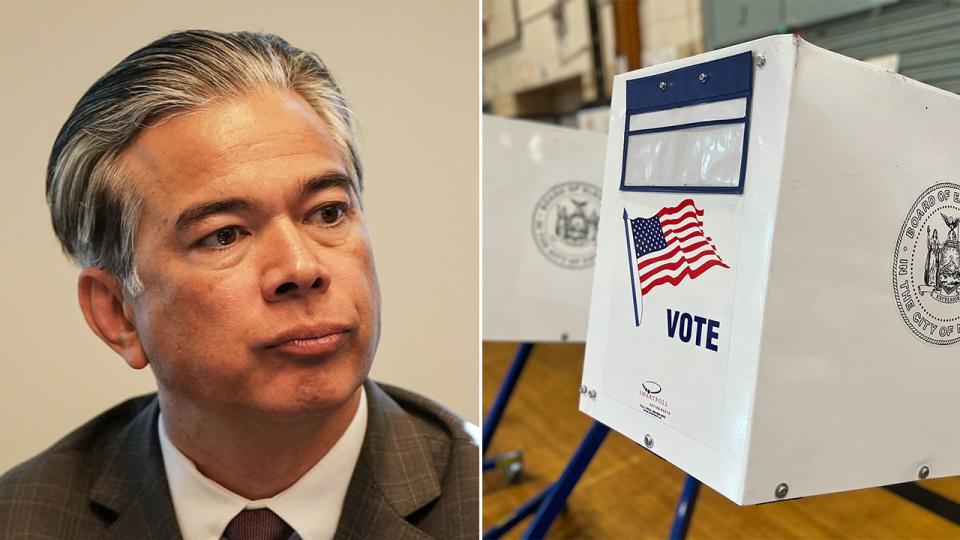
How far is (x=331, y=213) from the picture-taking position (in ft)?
2.29

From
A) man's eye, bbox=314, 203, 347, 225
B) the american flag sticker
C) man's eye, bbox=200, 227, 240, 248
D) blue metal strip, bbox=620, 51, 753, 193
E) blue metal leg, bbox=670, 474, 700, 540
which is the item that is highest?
blue metal strip, bbox=620, 51, 753, 193

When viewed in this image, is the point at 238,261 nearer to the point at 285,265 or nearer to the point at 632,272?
the point at 285,265

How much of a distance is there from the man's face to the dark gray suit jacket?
0.10m

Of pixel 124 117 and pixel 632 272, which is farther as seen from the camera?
pixel 632 272

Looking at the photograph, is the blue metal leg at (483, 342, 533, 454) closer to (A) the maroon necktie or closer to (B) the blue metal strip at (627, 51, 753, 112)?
(B) the blue metal strip at (627, 51, 753, 112)

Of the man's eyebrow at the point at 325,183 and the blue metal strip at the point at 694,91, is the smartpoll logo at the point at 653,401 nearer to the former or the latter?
the blue metal strip at the point at 694,91

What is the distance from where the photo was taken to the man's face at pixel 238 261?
0.63 m

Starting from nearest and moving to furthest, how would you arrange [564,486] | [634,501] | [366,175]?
1. [366,175]
2. [564,486]
3. [634,501]

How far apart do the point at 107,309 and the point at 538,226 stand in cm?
127

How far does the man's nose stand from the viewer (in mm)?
640

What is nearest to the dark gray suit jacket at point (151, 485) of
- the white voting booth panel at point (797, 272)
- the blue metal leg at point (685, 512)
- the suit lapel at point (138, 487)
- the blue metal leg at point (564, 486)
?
the suit lapel at point (138, 487)

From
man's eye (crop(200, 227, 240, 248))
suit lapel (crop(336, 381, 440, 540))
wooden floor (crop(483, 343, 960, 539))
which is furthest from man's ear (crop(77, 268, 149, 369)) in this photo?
wooden floor (crop(483, 343, 960, 539))

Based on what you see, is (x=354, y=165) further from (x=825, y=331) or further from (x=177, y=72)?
(x=825, y=331)

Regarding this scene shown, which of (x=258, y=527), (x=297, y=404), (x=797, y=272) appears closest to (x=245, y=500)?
(x=258, y=527)
